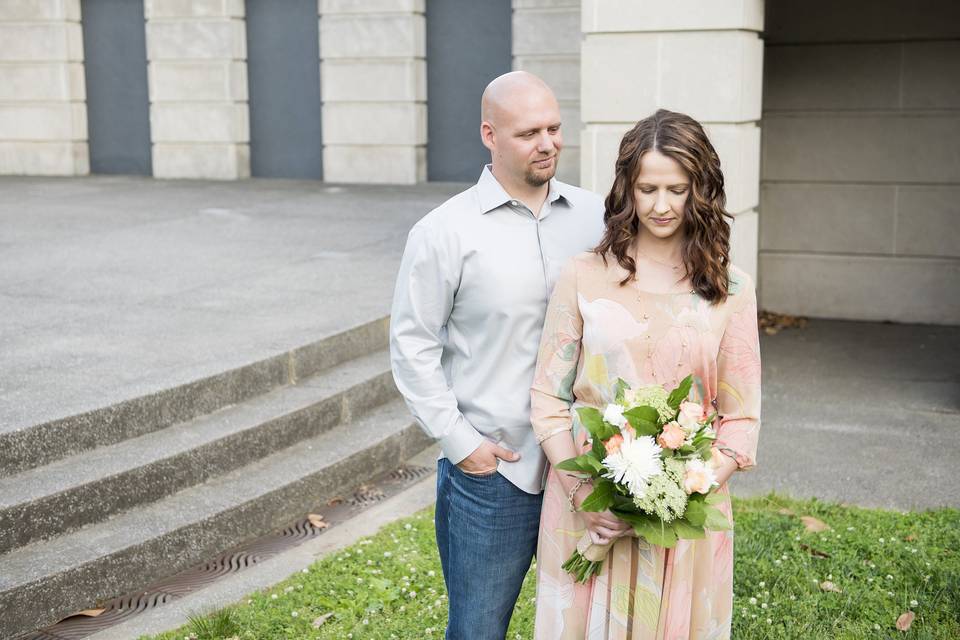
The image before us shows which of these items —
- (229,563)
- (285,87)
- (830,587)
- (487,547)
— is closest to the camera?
(487,547)

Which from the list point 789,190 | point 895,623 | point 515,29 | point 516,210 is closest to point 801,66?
point 789,190

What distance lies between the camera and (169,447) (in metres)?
5.64

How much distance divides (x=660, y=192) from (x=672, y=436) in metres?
0.67

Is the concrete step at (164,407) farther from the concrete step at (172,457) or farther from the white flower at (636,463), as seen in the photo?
the white flower at (636,463)

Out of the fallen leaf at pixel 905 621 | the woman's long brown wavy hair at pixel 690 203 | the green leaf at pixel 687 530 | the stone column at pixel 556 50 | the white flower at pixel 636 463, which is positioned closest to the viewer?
the white flower at pixel 636 463

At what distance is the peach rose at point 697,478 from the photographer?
2842mm

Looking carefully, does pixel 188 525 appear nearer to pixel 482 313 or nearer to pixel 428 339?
pixel 428 339

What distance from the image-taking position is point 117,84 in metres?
17.7

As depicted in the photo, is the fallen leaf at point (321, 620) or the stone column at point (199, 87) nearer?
the fallen leaf at point (321, 620)

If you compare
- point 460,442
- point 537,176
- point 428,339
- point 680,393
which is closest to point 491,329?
point 428,339

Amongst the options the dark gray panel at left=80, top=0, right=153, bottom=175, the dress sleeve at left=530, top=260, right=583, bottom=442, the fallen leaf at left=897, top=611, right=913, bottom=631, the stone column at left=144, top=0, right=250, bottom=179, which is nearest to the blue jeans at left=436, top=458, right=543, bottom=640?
the dress sleeve at left=530, top=260, right=583, bottom=442

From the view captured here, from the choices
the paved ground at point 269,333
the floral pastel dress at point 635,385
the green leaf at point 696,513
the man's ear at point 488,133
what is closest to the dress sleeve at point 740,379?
the floral pastel dress at point 635,385

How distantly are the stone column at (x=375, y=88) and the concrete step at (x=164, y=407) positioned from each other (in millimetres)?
9166

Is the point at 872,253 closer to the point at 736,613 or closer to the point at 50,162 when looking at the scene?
the point at 736,613
